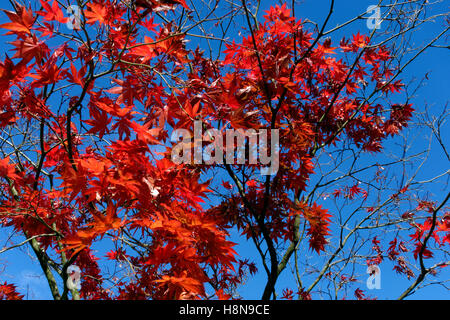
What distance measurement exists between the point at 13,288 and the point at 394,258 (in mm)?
4239

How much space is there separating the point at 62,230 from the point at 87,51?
5.47 feet

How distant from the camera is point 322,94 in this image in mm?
4074

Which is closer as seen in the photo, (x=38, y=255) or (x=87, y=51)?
(x=87, y=51)

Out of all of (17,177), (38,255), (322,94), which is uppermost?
(322,94)

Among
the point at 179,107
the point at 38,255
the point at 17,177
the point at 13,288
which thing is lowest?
the point at 13,288

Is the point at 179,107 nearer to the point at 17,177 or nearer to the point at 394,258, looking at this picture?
the point at 17,177

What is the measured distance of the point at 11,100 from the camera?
8.73 ft

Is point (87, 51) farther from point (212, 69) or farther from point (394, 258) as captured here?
point (394, 258)
